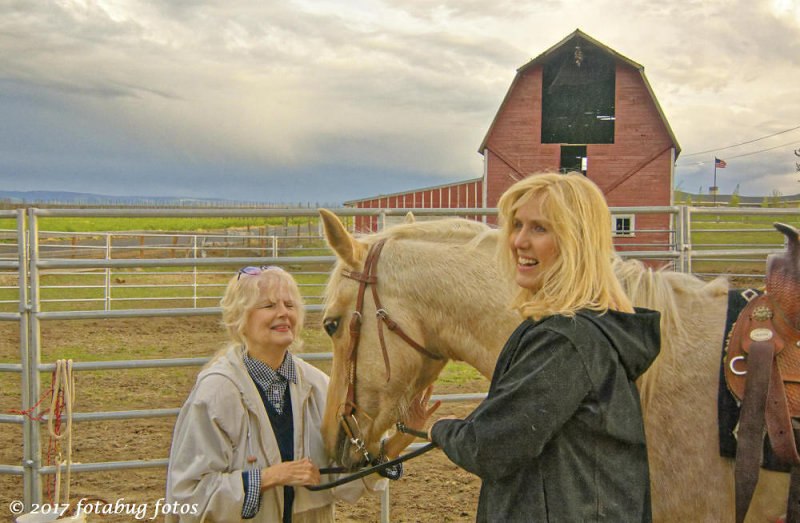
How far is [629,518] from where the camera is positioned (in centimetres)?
127

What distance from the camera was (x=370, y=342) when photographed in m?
2.05

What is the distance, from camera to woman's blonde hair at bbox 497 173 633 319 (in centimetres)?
129

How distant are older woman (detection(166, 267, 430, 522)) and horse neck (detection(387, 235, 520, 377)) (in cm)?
32

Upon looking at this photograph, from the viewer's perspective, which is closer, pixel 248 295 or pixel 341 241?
pixel 341 241

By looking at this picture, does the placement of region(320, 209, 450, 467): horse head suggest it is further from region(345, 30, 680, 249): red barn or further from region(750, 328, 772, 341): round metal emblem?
region(345, 30, 680, 249): red barn

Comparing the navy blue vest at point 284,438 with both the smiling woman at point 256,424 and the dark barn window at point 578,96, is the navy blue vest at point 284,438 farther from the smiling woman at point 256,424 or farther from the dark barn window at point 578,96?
the dark barn window at point 578,96

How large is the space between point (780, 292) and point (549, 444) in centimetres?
96

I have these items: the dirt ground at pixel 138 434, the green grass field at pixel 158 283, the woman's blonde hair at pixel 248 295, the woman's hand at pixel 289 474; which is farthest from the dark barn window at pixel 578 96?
the woman's hand at pixel 289 474

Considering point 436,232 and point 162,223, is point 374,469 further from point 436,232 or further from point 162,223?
point 162,223

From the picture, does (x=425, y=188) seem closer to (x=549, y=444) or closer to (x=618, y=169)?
(x=618, y=169)

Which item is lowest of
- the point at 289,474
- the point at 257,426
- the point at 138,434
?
the point at 138,434

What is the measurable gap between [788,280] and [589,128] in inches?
631

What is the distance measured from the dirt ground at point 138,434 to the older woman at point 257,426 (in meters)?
1.87

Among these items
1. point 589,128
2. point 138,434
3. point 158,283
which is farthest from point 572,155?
point 138,434
